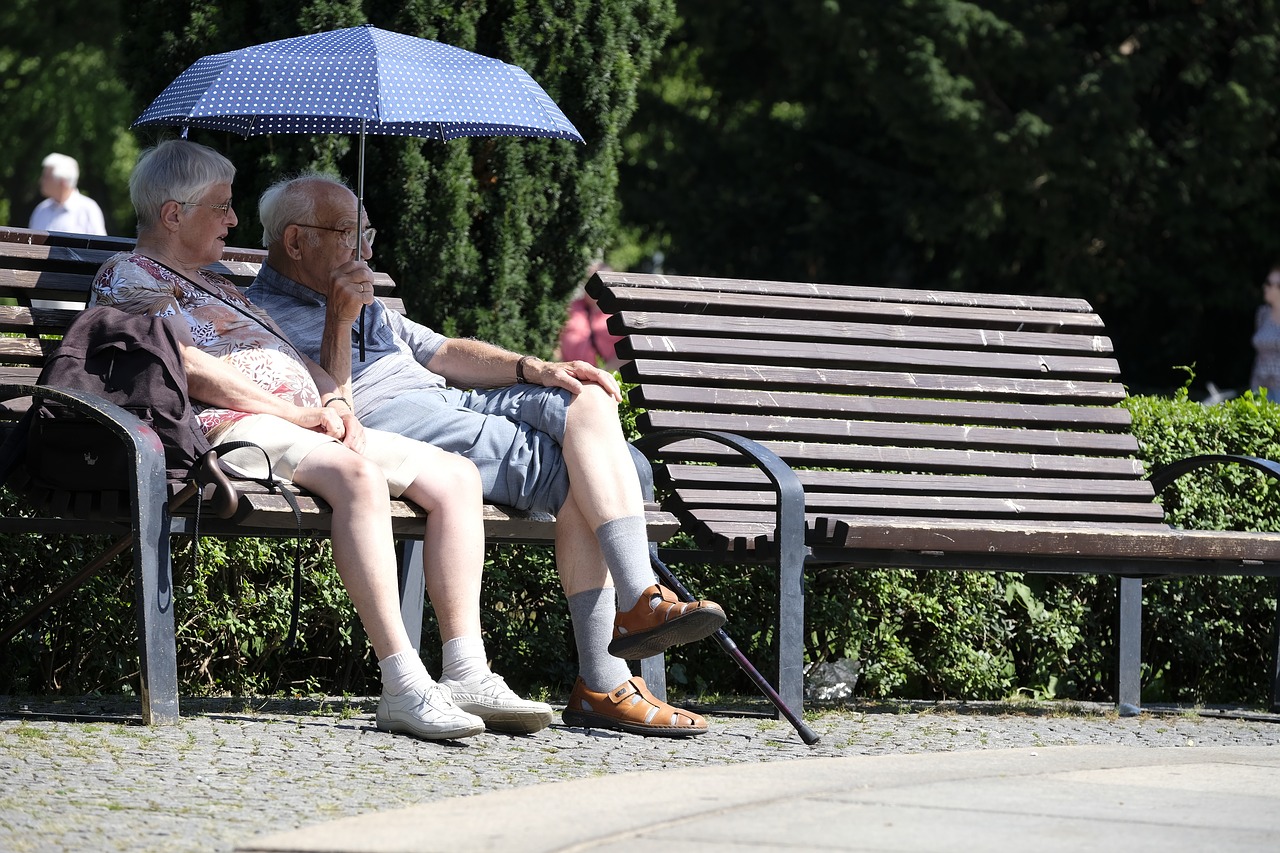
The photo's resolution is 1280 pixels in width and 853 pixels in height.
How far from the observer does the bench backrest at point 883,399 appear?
5270 mm

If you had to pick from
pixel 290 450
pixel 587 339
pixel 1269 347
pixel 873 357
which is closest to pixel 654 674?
pixel 290 450

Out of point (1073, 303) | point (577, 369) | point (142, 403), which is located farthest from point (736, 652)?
point (1073, 303)

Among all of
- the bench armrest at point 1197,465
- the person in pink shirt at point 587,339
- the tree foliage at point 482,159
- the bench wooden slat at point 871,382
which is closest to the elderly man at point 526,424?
the bench wooden slat at point 871,382

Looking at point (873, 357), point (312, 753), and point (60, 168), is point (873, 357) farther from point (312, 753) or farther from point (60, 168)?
point (60, 168)

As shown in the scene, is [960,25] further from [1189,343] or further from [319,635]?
[319,635]

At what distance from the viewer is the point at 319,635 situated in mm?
5559

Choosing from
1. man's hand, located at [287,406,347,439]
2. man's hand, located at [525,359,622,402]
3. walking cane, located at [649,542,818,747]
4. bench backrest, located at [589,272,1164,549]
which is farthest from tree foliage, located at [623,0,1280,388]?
man's hand, located at [287,406,347,439]

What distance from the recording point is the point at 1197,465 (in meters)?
5.72

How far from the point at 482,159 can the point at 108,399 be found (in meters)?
3.34

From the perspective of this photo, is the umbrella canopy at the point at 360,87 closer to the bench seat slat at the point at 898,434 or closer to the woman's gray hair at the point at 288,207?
the woman's gray hair at the point at 288,207

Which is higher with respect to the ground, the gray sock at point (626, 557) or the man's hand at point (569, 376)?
the man's hand at point (569, 376)

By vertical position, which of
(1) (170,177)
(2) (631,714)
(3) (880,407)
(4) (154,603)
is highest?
(1) (170,177)

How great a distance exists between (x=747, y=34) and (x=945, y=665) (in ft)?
61.5

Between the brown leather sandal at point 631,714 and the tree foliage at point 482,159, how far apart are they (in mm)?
2935
